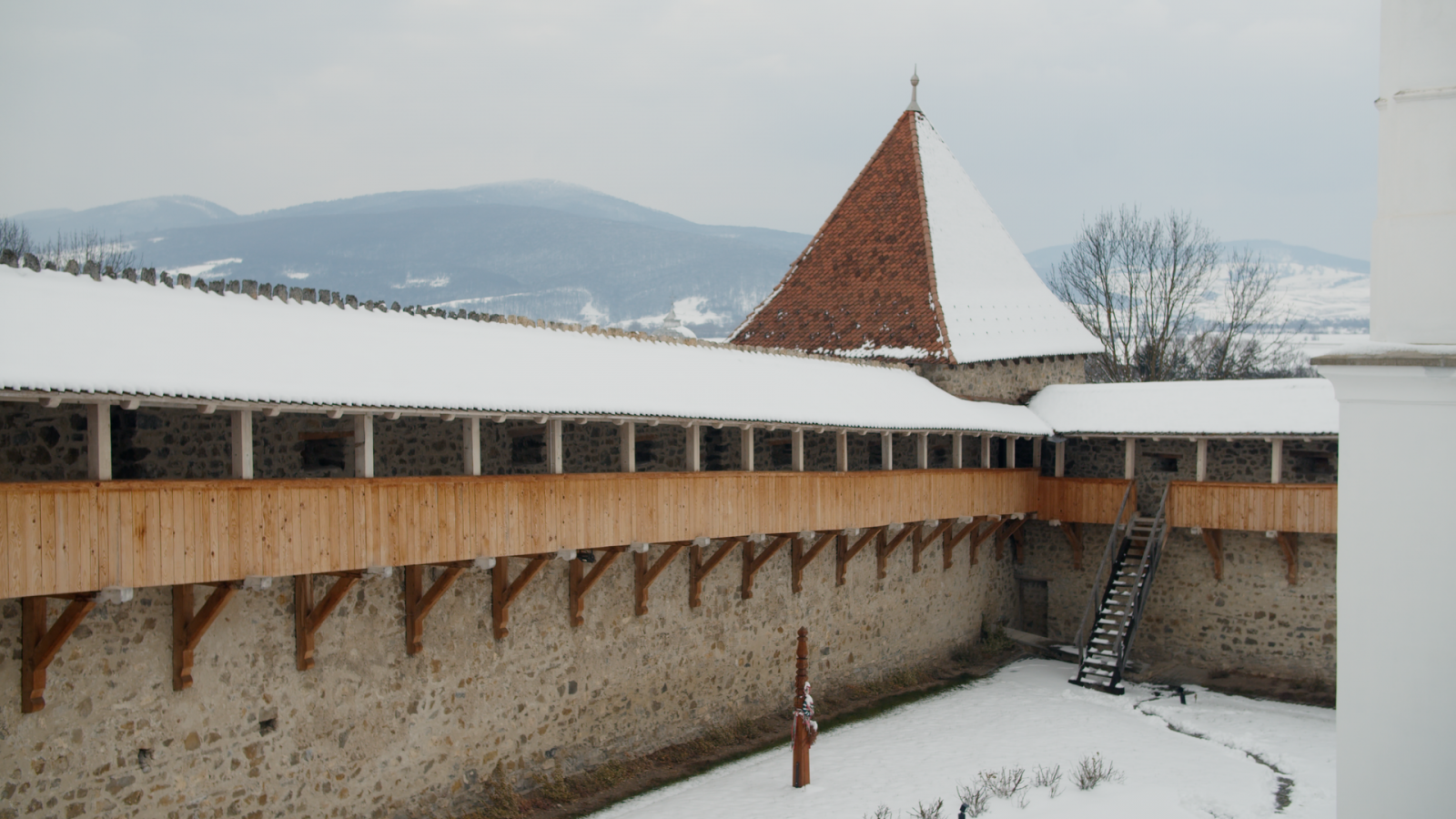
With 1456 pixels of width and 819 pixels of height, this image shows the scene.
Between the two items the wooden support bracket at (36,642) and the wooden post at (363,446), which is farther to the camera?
the wooden post at (363,446)

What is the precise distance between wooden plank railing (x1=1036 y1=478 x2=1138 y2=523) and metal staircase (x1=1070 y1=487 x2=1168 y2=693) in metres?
0.17

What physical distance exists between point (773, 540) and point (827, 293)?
8112mm

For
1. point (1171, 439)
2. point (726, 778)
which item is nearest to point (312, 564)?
point (726, 778)

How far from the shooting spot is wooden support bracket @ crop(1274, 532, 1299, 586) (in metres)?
17.5

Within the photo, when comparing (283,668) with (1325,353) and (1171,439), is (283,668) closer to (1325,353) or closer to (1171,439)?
(1325,353)

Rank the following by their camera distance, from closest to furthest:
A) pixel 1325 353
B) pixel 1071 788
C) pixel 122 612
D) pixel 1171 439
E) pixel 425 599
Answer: pixel 1325 353 → pixel 122 612 → pixel 425 599 → pixel 1071 788 → pixel 1171 439

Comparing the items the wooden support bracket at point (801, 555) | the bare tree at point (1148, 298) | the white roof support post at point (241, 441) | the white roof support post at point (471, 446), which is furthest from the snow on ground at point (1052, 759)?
the bare tree at point (1148, 298)

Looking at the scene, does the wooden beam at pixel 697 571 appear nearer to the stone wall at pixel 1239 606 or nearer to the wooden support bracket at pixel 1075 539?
the wooden support bracket at pixel 1075 539

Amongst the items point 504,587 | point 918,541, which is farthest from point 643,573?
point 918,541

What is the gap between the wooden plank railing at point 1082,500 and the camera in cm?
1869

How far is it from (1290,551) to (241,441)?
47.8 feet

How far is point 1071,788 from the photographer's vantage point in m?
12.7

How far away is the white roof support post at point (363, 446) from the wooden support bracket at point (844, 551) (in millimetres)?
7970

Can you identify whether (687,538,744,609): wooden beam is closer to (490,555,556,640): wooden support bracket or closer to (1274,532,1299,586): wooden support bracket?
(490,555,556,640): wooden support bracket
